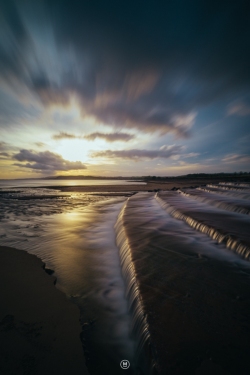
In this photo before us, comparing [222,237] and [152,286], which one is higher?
[222,237]

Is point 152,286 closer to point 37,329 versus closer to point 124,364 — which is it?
point 124,364

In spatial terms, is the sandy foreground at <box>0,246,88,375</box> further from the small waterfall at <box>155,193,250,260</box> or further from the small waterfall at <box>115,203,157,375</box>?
the small waterfall at <box>155,193,250,260</box>

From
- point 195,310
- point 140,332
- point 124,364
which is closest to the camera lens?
point 124,364

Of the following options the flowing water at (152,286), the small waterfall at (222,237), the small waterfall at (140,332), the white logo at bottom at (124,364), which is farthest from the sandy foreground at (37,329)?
the small waterfall at (222,237)

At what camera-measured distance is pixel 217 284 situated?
10.4 feet

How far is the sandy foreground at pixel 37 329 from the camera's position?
205 centimetres

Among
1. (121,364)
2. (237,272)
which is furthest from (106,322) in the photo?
(237,272)

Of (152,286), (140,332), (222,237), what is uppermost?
(222,237)

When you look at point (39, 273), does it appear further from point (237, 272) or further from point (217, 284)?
point (237, 272)

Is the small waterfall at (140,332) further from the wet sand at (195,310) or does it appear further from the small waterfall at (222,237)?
the small waterfall at (222,237)

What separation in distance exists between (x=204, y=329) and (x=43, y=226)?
8.30 m

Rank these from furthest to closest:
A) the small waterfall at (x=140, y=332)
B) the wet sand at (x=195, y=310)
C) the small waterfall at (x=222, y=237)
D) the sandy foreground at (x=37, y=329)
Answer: the small waterfall at (x=222, y=237)
the sandy foreground at (x=37, y=329)
the small waterfall at (x=140, y=332)
the wet sand at (x=195, y=310)

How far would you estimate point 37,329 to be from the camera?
8.31 feet

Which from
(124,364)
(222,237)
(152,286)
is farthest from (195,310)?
(222,237)
